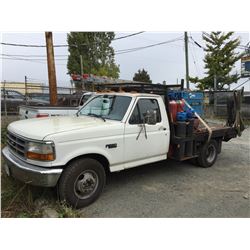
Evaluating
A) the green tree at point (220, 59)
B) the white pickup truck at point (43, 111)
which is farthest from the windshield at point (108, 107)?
the green tree at point (220, 59)

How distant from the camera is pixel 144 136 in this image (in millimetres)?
4352

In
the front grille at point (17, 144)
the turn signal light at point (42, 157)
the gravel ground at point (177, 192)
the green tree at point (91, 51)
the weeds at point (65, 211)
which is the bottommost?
the gravel ground at point (177, 192)

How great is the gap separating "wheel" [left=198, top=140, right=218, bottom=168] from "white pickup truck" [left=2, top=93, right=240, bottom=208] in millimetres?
743

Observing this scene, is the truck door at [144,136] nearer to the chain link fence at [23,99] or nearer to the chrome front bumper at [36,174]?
the chrome front bumper at [36,174]

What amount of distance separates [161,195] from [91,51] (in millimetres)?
30071

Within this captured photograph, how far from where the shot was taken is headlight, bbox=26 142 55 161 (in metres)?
A: 3.22

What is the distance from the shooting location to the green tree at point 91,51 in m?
30.8

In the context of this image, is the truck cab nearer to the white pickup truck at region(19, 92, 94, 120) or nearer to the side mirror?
the side mirror

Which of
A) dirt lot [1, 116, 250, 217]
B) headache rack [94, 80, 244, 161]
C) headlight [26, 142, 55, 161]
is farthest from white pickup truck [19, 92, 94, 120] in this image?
headlight [26, 142, 55, 161]

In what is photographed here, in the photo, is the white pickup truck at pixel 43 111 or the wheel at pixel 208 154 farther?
the white pickup truck at pixel 43 111

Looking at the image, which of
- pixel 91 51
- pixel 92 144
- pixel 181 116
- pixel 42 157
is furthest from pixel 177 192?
pixel 91 51

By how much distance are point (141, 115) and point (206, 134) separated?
2.06 meters

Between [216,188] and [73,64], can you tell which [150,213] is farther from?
[73,64]

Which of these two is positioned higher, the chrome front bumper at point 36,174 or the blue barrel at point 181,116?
the blue barrel at point 181,116
